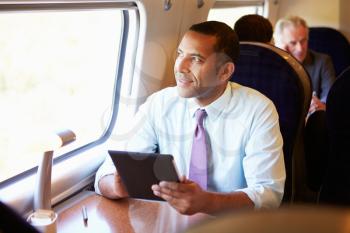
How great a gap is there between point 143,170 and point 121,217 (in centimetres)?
21

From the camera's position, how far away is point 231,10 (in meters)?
3.13

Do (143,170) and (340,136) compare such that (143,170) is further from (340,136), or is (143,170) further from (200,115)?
(340,136)

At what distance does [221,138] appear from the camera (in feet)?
5.07

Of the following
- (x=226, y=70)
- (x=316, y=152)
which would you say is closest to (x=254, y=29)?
(x=316, y=152)

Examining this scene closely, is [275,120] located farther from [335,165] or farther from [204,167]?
[335,165]

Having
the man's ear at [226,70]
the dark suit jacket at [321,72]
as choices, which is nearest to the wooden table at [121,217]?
the man's ear at [226,70]

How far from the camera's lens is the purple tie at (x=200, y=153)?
1.55m

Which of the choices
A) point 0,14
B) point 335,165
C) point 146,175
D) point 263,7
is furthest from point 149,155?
point 263,7

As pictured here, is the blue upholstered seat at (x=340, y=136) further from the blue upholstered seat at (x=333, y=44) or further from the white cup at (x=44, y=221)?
the blue upholstered seat at (x=333, y=44)

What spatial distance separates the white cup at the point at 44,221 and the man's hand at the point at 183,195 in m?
0.28

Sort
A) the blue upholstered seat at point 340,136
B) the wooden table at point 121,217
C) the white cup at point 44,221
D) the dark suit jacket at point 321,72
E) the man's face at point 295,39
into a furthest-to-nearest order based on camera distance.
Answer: the dark suit jacket at point 321,72 → the man's face at point 295,39 → the blue upholstered seat at point 340,136 → the wooden table at point 121,217 → the white cup at point 44,221

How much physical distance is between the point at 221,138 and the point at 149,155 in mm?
402

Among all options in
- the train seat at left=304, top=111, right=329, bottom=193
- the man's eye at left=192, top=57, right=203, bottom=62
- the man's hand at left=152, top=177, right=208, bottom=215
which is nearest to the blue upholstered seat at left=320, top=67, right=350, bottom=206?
the train seat at left=304, top=111, right=329, bottom=193

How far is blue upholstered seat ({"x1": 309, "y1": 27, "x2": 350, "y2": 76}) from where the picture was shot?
3.54 meters
